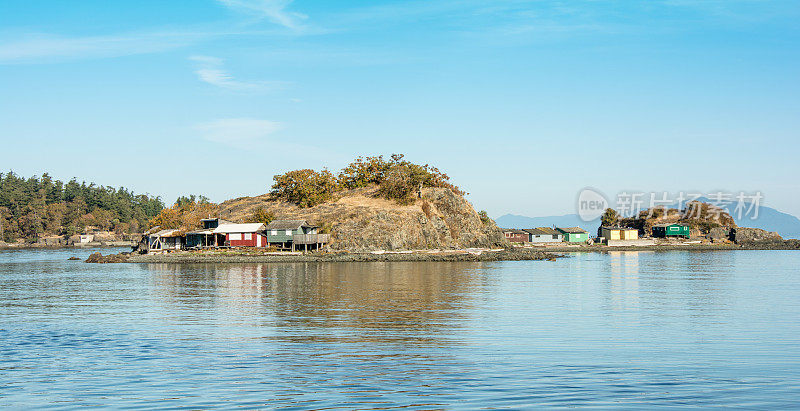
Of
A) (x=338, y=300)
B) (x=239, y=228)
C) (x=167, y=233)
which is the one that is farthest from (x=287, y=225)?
(x=338, y=300)

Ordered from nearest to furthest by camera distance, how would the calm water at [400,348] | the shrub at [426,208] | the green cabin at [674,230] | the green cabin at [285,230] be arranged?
the calm water at [400,348] → the green cabin at [285,230] → the shrub at [426,208] → the green cabin at [674,230]

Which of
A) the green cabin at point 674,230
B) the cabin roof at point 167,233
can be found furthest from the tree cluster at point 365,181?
the green cabin at point 674,230

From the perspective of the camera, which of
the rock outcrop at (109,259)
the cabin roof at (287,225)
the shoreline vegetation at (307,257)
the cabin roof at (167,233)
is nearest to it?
the shoreline vegetation at (307,257)

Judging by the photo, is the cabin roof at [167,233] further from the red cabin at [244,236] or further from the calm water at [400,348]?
the calm water at [400,348]

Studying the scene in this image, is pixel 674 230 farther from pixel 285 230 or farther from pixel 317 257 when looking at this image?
pixel 285 230

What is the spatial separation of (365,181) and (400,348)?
350ft

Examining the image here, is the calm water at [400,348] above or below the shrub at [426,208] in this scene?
below

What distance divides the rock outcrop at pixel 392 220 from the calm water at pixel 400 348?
182ft

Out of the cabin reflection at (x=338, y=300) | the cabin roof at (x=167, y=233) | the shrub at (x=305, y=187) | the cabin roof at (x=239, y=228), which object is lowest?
the cabin reflection at (x=338, y=300)

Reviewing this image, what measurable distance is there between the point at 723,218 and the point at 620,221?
1094 inches

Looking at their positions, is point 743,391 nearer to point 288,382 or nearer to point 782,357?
point 782,357

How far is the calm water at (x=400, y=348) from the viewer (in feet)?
52.2

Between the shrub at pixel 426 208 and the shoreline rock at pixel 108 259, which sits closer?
the shoreline rock at pixel 108 259

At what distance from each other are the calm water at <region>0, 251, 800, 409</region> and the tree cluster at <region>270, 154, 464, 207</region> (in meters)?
70.5
